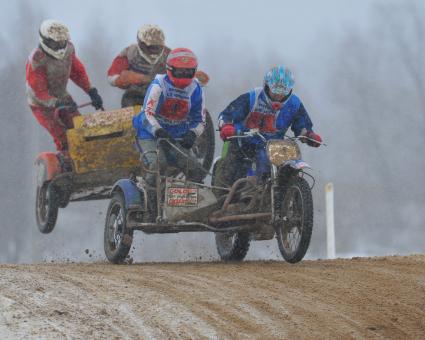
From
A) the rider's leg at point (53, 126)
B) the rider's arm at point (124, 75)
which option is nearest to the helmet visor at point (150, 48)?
the rider's arm at point (124, 75)

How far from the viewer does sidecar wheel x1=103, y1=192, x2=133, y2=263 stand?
38.1 feet

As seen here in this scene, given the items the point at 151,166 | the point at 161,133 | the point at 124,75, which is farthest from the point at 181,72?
the point at 124,75

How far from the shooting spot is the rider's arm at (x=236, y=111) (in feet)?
37.7

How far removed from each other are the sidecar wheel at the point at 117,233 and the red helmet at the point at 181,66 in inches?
53.1

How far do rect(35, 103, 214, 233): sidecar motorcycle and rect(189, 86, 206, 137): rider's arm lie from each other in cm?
91

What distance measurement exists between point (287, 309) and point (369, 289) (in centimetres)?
118

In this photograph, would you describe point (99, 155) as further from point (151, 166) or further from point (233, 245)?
point (233, 245)

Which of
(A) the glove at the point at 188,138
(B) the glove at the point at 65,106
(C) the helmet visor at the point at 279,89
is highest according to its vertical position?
(B) the glove at the point at 65,106

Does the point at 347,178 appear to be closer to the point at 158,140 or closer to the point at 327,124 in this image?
the point at 327,124

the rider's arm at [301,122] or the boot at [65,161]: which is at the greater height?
the rider's arm at [301,122]

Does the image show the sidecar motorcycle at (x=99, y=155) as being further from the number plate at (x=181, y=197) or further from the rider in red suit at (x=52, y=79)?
the number plate at (x=181, y=197)

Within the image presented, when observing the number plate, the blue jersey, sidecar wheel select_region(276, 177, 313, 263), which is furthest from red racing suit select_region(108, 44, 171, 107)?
sidecar wheel select_region(276, 177, 313, 263)

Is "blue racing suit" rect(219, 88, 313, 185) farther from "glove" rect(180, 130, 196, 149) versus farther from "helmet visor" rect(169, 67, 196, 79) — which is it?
"helmet visor" rect(169, 67, 196, 79)

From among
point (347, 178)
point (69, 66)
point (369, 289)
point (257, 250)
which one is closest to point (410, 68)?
point (347, 178)
